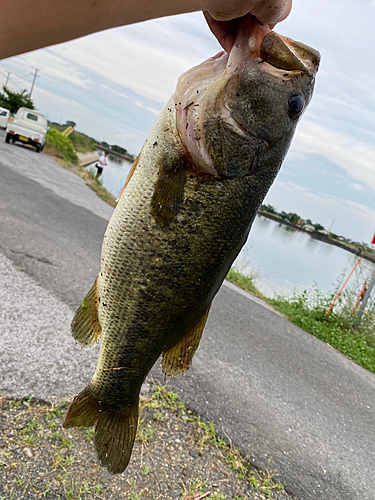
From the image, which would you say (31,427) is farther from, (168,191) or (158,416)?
(168,191)

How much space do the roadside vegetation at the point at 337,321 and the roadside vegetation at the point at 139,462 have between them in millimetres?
4937

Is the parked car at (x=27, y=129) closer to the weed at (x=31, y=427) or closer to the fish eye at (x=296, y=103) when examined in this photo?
the weed at (x=31, y=427)

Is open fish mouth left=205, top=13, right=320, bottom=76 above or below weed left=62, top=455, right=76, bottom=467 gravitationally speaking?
above

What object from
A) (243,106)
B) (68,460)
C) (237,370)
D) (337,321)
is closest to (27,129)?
(337,321)

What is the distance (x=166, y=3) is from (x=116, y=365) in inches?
57.5

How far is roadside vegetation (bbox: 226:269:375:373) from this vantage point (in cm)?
771

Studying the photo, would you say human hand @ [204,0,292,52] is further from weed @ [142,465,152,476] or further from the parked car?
the parked car

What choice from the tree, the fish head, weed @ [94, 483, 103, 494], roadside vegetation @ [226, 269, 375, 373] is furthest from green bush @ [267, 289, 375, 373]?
the tree

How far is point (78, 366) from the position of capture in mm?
3566

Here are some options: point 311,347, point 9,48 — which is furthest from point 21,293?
point 311,347

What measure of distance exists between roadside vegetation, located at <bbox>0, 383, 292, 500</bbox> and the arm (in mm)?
2498

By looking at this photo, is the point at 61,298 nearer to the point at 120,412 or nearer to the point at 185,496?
the point at 185,496

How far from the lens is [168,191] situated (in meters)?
1.50

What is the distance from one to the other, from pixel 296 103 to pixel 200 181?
18.3 inches
